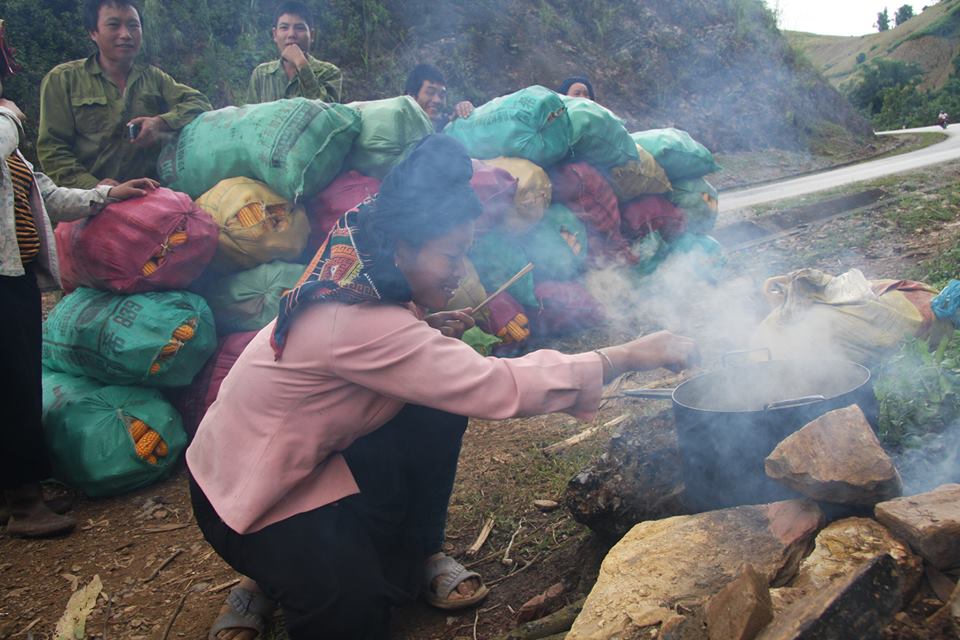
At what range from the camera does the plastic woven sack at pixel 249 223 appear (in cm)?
326

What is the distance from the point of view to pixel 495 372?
1.65 metres

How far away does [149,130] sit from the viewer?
3.43 meters

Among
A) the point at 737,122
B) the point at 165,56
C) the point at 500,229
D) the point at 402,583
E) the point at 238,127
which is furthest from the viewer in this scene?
the point at 737,122

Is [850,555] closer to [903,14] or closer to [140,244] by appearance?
[140,244]

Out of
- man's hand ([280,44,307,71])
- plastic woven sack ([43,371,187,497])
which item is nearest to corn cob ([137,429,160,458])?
plastic woven sack ([43,371,187,497])

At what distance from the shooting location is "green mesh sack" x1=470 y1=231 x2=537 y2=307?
4230mm

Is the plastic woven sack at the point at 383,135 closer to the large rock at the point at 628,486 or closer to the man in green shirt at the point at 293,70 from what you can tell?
the man in green shirt at the point at 293,70

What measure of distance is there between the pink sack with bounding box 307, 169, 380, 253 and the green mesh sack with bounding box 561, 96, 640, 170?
1605mm

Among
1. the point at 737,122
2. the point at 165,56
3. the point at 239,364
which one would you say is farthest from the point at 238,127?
the point at 737,122

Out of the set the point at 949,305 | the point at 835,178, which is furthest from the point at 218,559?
the point at 835,178

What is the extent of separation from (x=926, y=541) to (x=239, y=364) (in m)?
1.67

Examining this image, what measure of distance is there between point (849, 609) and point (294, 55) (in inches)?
160

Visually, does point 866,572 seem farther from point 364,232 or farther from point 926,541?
point 364,232

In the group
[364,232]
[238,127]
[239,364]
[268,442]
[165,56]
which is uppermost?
[165,56]
